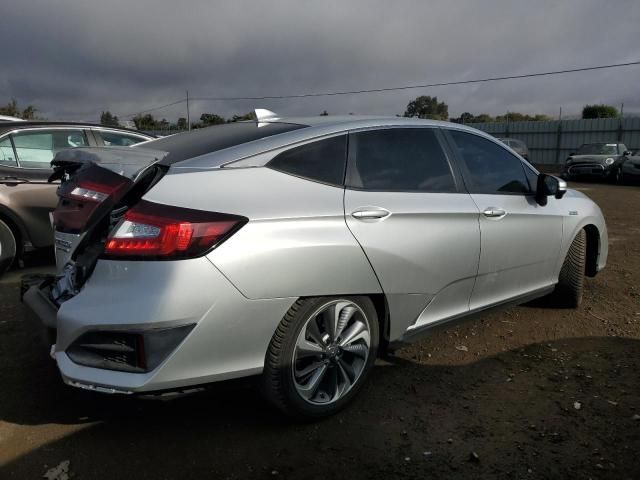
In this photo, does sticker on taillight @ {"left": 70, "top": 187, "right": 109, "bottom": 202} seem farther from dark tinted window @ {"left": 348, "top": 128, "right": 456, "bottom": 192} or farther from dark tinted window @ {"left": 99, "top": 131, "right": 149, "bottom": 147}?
dark tinted window @ {"left": 99, "top": 131, "right": 149, "bottom": 147}

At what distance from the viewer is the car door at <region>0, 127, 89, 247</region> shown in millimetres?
5395

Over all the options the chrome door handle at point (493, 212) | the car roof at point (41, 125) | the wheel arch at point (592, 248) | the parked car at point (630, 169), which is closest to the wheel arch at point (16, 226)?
the car roof at point (41, 125)

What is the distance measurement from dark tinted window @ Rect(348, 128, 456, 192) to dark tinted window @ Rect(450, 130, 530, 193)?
249 mm

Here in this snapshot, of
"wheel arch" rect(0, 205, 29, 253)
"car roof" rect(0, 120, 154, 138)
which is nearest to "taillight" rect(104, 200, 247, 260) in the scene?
"wheel arch" rect(0, 205, 29, 253)

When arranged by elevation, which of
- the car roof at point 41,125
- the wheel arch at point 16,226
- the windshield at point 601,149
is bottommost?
the wheel arch at point 16,226

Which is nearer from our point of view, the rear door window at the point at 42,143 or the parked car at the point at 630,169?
the rear door window at the point at 42,143

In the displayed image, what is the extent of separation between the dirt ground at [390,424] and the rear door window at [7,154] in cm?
235

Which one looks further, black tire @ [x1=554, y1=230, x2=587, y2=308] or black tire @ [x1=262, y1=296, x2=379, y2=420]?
black tire @ [x1=554, y1=230, x2=587, y2=308]

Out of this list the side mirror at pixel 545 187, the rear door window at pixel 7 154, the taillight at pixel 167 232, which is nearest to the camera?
the taillight at pixel 167 232

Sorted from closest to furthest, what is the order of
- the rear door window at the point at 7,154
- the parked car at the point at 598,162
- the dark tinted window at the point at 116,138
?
1. the rear door window at the point at 7,154
2. the dark tinted window at the point at 116,138
3. the parked car at the point at 598,162

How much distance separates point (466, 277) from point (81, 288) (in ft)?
7.20

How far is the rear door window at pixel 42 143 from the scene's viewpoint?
18.4 feet

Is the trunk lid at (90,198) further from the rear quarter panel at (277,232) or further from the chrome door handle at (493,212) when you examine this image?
the chrome door handle at (493,212)

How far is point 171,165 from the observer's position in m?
2.51
